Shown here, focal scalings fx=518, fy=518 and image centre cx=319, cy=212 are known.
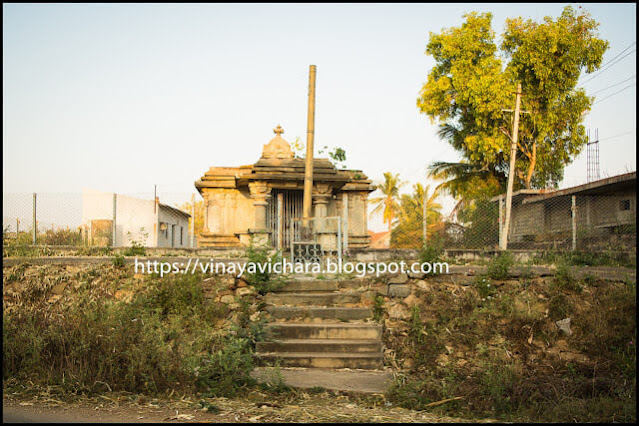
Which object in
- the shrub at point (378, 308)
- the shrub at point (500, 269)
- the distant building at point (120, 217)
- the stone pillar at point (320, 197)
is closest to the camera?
the shrub at point (378, 308)

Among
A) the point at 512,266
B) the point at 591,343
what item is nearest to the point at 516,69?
the point at 512,266

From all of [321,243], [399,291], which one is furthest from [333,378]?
[321,243]

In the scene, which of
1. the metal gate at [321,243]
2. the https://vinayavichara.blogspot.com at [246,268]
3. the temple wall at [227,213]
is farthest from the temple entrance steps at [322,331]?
the temple wall at [227,213]

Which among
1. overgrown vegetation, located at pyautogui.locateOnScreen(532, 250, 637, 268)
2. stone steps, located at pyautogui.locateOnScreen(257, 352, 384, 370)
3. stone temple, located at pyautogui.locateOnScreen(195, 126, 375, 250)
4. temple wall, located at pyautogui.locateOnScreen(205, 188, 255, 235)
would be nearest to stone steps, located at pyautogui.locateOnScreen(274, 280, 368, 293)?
stone steps, located at pyautogui.locateOnScreen(257, 352, 384, 370)

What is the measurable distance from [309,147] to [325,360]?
10900 mm

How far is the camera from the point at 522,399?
537 centimetres

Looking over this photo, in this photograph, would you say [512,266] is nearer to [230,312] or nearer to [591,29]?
[230,312]

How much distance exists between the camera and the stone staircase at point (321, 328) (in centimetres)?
709

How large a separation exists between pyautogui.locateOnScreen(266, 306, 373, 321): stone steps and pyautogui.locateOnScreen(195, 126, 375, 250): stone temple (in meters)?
9.23

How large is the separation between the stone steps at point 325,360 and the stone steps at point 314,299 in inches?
68.3

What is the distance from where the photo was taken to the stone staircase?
7090mm

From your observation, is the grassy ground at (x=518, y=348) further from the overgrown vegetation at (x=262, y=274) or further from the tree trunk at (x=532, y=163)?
the tree trunk at (x=532, y=163)

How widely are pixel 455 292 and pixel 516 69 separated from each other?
19.3m

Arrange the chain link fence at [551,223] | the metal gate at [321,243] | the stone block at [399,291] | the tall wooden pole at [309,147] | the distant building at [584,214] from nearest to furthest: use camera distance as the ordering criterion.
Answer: the stone block at [399,291] → the metal gate at [321,243] → the chain link fence at [551,223] → the distant building at [584,214] → the tall wooden pole at [309,147]
